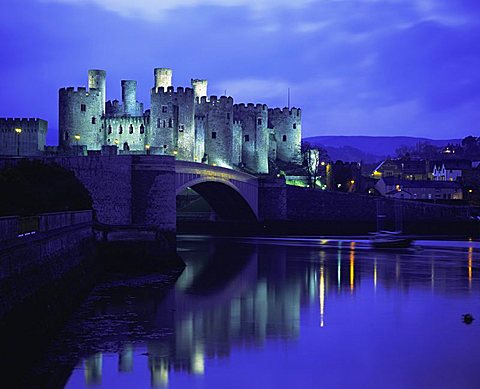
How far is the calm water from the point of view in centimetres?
1305

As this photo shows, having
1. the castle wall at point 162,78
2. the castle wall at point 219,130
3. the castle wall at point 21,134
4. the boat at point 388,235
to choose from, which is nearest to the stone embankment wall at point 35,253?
the boat at point 388,235

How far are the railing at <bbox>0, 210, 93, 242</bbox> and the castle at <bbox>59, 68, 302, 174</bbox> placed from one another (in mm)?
30119

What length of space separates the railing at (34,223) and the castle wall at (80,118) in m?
31.5

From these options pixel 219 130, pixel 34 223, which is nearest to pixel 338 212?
pixel 219 130

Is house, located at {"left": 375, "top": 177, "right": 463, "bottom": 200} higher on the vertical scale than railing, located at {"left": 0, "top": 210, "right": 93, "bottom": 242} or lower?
higher

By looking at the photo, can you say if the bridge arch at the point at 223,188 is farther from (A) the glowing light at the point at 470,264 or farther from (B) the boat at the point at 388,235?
(A) the glowing light at the point at 470,264

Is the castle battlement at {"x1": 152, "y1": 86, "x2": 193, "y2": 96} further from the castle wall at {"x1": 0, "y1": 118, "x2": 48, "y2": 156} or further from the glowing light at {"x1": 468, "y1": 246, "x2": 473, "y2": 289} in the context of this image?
the glowing light at {"x1": 468, "y1": 246, "x2": 473, "y2": 289}

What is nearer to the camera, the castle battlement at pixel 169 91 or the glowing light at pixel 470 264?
the glowing light at pixel 470 264

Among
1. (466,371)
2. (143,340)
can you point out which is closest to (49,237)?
(143,340)

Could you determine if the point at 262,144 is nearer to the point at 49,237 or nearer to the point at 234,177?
the point at 234,177

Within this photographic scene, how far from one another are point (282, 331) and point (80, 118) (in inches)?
1518

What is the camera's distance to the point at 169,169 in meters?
29.3

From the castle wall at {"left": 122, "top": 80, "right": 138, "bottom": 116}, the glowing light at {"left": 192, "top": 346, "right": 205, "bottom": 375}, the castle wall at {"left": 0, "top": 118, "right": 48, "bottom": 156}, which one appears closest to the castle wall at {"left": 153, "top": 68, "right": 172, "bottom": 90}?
the castle wall at {"left": 122, "top": 80, "right": 138, "bottom": 116}

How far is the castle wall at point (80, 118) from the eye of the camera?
53.0 meters
